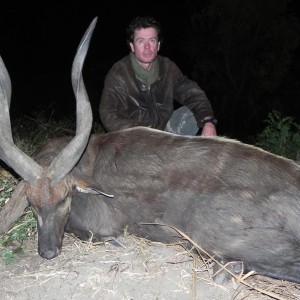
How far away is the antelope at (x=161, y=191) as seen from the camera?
3.32 meters

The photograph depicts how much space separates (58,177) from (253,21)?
20.7 metres

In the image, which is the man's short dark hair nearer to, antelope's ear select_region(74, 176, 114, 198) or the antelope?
the antelope

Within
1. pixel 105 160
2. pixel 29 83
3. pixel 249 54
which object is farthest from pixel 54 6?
pixel 105 160

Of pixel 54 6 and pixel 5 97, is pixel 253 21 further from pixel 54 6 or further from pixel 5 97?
pixel 5 97

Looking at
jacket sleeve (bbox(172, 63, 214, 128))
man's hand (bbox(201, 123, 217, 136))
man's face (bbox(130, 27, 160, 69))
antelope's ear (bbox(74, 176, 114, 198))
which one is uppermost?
man's face (bbox(130, 27, 160, 69))

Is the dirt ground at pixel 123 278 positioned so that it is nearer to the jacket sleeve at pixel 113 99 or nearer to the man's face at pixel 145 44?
the jacket sleeve at pixel 113 99

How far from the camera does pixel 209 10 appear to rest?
23047 mm

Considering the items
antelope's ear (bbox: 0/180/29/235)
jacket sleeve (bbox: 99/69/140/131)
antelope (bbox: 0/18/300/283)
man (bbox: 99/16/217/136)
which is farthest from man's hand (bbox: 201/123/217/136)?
antelope's ear (bbox: 0/180/29/235)

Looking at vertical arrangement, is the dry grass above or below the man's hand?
below

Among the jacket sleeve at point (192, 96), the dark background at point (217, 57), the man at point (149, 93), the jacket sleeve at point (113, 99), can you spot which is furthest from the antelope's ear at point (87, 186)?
the dark background at point (217, 57)

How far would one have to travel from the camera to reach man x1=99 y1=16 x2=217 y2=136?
4875mm

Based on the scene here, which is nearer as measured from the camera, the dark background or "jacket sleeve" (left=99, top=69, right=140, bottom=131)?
"jacket sleeve" (left=99, top=69, right=140, bottom=131)

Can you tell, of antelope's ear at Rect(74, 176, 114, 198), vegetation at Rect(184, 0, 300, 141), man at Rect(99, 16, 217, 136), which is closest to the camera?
antelope's ear at Rect(74, 176, 114, 198)

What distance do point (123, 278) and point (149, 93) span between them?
2318 mm
